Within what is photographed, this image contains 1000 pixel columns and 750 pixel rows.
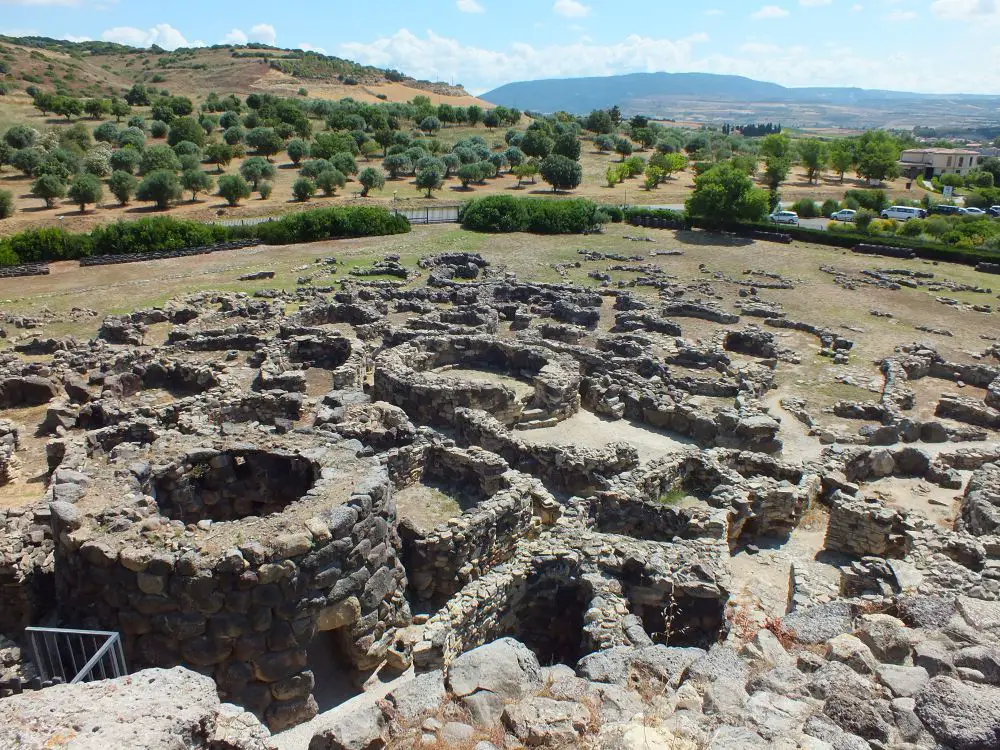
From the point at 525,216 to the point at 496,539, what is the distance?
45.3 metres

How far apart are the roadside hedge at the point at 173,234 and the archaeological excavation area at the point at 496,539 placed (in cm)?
1504

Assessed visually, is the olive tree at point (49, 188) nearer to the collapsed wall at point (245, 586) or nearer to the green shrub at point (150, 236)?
the green shrub at point (150, 236)

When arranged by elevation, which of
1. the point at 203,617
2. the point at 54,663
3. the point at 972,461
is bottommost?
the point at 972,461

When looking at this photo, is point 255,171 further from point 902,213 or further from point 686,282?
point 902,213

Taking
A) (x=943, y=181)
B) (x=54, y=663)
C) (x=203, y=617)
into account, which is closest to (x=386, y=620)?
(x=203, y=617)

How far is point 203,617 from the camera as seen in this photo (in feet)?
32.3

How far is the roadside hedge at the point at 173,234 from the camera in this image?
139 feet

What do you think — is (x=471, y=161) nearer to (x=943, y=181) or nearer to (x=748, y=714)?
(x=943, y=181)

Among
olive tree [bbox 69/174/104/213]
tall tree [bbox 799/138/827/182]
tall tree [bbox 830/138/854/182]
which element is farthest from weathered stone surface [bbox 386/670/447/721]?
tall tree [bbox 830/138/854/182]

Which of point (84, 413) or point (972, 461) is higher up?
point (84, 413)

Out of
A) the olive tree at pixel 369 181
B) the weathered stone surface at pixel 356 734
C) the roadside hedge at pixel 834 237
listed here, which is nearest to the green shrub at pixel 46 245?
the olive tree at pixel 369 181

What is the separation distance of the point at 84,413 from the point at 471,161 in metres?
69.4

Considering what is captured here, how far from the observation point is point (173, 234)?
151 ft

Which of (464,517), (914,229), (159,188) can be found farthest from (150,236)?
(914,229)
